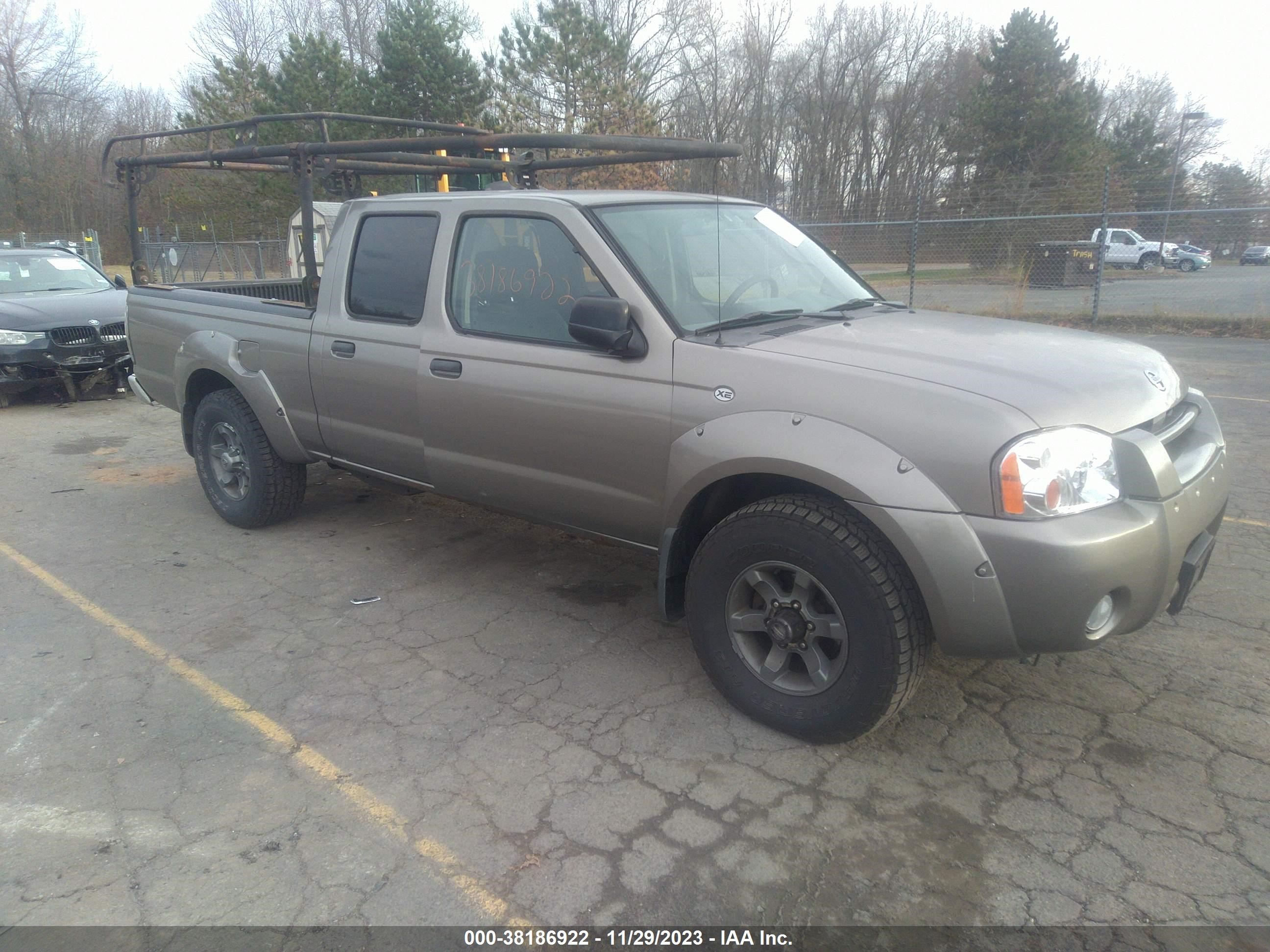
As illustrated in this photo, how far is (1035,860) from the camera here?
2586 millimetres

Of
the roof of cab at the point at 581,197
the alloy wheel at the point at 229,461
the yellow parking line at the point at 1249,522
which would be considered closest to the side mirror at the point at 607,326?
the roof of cab at the point at 581,197

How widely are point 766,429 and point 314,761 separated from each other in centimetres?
195

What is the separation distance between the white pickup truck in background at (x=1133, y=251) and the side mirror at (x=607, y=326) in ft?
81.2

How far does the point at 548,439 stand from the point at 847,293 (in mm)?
1575

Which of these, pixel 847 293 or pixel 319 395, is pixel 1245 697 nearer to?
pixel 847 293

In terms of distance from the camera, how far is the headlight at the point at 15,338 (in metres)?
9.49

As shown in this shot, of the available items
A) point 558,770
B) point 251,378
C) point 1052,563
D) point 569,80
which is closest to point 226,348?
point 251,378

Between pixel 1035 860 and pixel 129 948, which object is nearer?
pixel 129 948

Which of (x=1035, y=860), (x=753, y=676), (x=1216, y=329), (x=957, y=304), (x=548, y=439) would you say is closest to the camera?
(x=1035, y=860)

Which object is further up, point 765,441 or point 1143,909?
point 765,441

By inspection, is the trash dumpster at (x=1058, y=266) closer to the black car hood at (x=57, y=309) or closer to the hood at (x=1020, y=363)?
the black car hood at (x=57, y=309)

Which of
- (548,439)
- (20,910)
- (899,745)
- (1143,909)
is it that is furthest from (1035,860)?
(20,910)

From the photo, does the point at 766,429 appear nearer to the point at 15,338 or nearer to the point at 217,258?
the point at 15,338

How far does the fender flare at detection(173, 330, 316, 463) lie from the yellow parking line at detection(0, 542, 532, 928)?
1.25 metres
